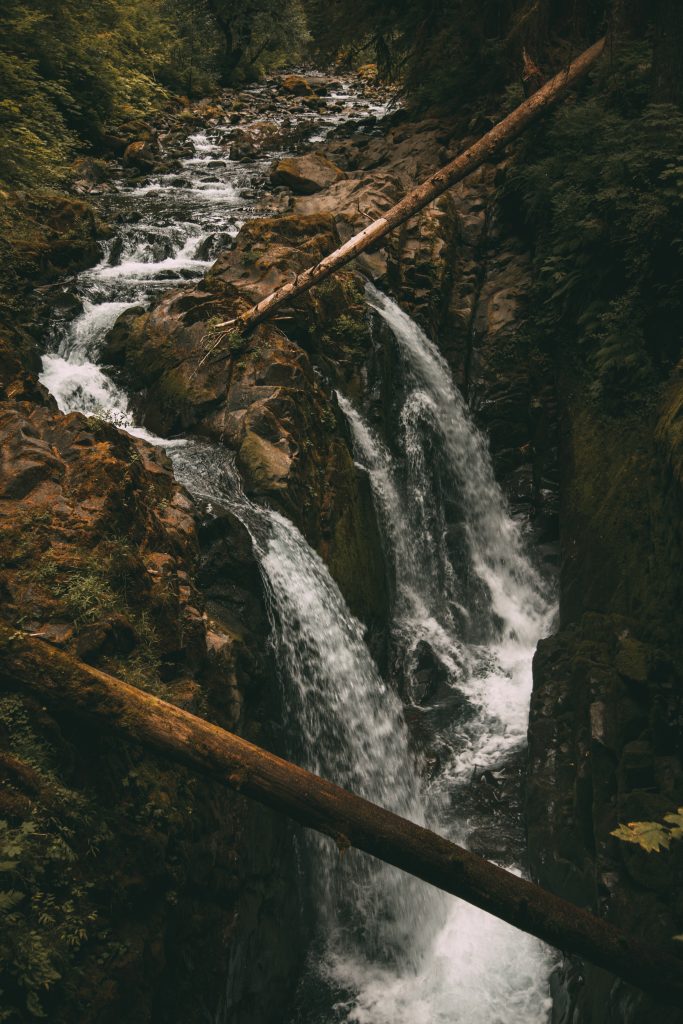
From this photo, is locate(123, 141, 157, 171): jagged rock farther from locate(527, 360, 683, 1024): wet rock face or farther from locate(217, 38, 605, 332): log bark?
locate(527, 360, 683, 1024): wet rock face

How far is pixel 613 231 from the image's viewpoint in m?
10.0

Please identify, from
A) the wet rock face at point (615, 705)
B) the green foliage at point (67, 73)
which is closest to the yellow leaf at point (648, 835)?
the wet rock face at point (615, 705)

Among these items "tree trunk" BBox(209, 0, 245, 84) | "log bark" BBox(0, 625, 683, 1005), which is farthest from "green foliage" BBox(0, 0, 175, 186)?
"log bark" BBox(0, 625, 683, 1005)

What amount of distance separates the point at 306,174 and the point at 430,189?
20.1 ft

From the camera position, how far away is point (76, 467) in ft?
18.5

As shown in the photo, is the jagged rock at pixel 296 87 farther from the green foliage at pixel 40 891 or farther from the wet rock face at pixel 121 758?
the green foliage at pixel 40 891

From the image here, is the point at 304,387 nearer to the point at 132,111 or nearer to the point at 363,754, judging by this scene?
the point at 363,754

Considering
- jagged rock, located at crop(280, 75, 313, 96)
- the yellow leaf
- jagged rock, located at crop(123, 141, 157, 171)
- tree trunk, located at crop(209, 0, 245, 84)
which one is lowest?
the yellow leaf

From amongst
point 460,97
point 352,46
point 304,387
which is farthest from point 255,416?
point 352,46

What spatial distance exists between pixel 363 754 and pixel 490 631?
3923 mm

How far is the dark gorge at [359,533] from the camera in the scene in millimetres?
4461

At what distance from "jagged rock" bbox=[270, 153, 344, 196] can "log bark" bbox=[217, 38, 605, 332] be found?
4.85 meters

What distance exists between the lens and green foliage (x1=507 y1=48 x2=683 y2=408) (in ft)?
30.5

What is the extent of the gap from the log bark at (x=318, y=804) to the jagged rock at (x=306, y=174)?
1410 centimetres
